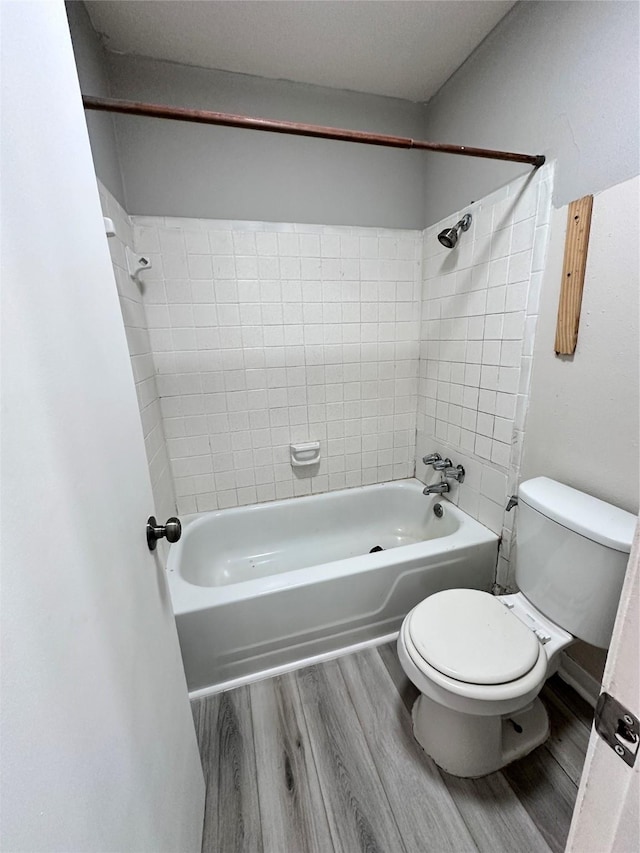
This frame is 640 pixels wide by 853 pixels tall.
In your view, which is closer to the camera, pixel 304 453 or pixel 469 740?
pixel 469 740

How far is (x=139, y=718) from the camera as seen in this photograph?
56cm

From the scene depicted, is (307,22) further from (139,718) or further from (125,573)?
(139,718)

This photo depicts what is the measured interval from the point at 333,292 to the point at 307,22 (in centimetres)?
99

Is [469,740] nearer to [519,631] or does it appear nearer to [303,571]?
[519,631]

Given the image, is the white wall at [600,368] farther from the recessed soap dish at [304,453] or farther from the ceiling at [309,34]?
the recessed soap dish at [304,453]

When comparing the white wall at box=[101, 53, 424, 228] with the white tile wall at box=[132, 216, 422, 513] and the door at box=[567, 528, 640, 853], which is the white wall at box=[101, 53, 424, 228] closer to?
the white tile wall at box=[132, 216, 422, 513]

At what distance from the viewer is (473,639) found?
1.00 meters

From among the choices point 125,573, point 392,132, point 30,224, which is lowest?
point 125,573

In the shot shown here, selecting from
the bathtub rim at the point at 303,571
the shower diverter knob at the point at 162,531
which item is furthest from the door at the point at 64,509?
the bathtub rim at the point at 303,571

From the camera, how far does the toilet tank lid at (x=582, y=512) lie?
3.05 feet

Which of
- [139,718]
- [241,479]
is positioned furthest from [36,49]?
[241,479]

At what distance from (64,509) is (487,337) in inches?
63.3

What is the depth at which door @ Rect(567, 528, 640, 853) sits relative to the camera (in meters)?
0.32

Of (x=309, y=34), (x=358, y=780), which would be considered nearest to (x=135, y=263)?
(x=309, y=34)
